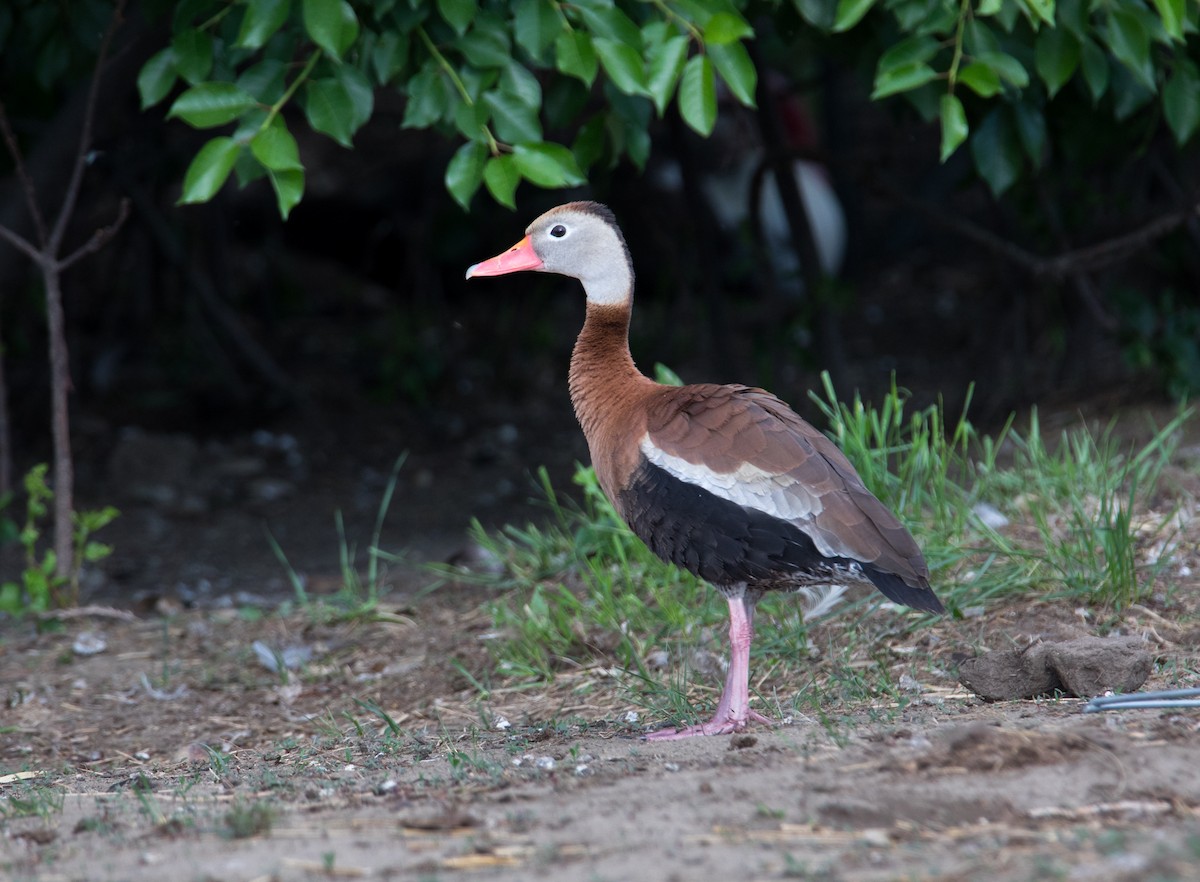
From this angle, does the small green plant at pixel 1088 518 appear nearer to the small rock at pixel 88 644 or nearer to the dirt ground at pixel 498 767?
the dirt ground at pixel 498 767

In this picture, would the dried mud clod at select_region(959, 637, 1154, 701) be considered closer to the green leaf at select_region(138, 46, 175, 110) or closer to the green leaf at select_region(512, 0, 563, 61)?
the green leaf at select_region(512, 0, 563, 61)

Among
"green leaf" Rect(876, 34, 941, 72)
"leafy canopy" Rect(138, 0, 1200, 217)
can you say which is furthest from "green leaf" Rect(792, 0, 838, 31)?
"green leaf" Rect(876, 34, 941, 72)

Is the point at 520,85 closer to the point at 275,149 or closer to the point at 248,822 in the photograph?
the point at 275,149

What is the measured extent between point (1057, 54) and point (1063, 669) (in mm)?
1854

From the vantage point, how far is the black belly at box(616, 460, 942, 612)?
11.2ft

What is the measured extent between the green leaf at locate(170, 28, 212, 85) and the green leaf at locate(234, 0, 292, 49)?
1.13 ft

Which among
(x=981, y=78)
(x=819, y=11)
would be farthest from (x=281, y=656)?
(x=981, y=78)

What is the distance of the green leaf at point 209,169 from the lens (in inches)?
144

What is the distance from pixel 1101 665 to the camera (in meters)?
3.38

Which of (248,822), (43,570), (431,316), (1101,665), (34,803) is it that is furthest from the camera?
(431,316)

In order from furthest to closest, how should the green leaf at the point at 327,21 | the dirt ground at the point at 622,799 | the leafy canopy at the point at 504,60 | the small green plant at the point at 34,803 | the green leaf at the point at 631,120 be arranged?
the green leaf at the point at 631,120
the leafy canopy at the point at 504,60
the green leaf at the point at 327,21
the small green plant at the point at 34,803
the dirt ground at the point at 622,799

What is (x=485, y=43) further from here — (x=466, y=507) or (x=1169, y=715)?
(x=466, y=507)

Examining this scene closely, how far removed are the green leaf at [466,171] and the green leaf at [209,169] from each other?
568 millimetres

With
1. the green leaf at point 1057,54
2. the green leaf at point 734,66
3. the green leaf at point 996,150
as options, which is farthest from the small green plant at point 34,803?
the green leaf at point 996,150
